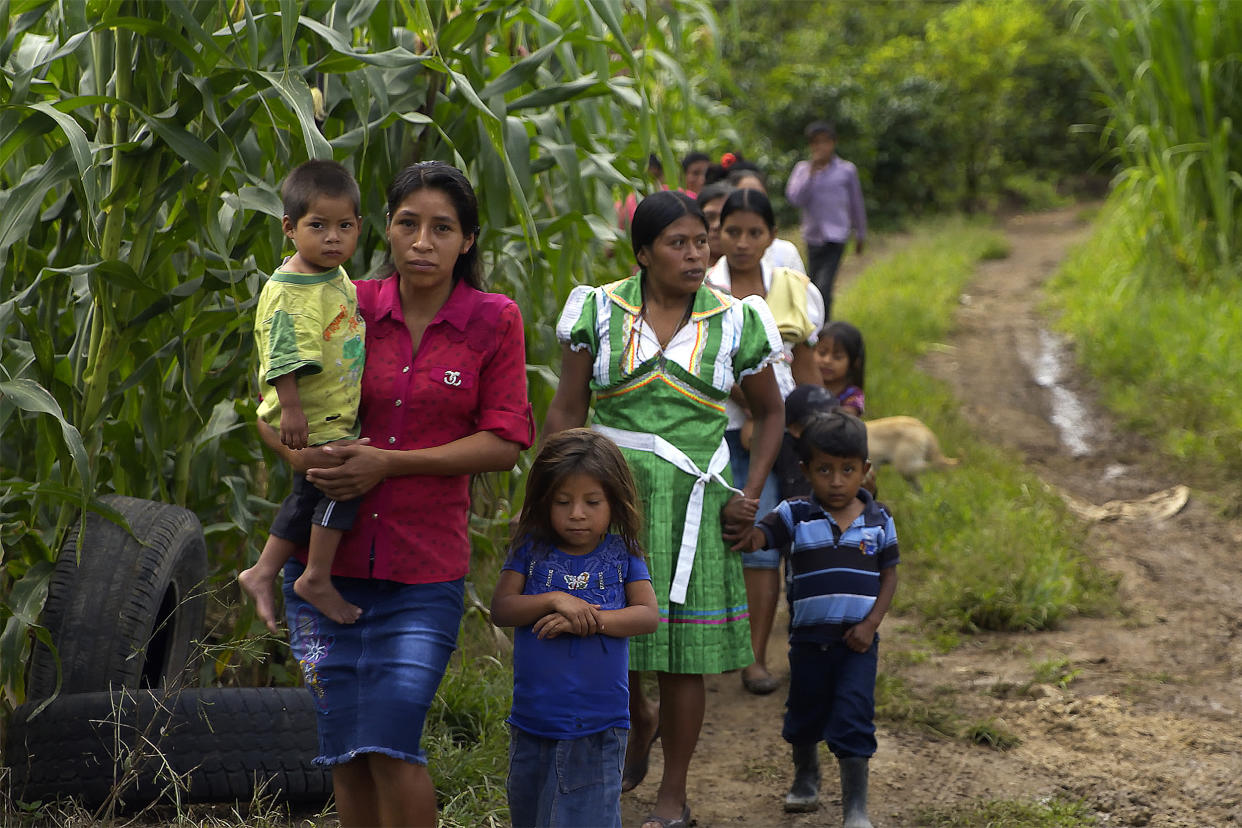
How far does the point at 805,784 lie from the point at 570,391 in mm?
1328

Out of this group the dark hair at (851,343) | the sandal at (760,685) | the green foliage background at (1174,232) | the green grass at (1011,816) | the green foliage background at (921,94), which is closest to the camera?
the green grass at (1011,816)

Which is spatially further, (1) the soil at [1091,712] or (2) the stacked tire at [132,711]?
(1) the soil at [1091,712]

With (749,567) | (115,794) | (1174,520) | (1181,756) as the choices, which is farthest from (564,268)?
(1174,520)

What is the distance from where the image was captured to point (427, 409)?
267 cm

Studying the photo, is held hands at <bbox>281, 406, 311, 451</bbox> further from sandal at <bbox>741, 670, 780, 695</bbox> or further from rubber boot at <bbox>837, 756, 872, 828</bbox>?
sandal at <bbox>741, 670, 780, 695</bbox>

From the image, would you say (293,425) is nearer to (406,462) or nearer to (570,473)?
(406,462)

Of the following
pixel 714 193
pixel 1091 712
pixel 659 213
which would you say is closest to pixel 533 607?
pixel 659 213

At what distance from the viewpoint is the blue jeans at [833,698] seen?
137 inches

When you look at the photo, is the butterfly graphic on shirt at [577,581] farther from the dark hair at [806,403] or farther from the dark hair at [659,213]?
the dark hair at [806,403]

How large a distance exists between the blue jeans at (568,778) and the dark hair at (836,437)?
1061 mm

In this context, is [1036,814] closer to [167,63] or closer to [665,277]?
[665,277]

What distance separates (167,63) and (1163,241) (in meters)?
8.99

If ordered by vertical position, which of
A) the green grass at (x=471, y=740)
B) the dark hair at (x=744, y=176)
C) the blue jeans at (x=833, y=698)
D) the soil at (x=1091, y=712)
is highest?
the dark hair at (x=744, y=176)

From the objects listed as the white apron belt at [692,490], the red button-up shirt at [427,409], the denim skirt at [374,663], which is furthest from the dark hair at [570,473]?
the white apron belt at [692,490]
